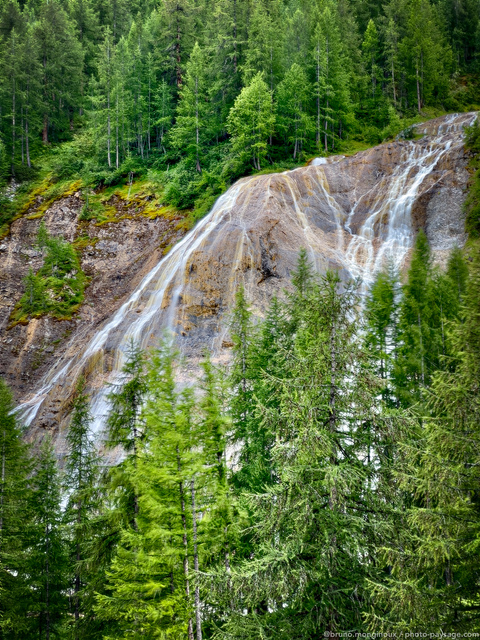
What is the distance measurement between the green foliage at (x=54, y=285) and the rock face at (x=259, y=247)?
128cm

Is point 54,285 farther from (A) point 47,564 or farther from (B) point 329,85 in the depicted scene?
(B) point 329,85

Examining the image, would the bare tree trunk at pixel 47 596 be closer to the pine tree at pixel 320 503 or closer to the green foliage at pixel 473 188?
the pine tree at pixel 320 503

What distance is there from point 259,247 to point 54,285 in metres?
16.7

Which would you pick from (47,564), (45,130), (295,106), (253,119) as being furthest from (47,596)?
(45,130)

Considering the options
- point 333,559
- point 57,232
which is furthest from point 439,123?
point 333,559

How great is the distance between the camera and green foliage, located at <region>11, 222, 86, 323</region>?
110 feet

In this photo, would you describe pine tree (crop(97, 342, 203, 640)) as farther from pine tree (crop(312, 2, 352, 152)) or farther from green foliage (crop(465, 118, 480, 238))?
pine tree (crop(312, 2, 352, 152))

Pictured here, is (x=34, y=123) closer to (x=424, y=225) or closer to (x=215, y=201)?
(x=215, y=201)

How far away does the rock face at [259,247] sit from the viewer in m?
27.5

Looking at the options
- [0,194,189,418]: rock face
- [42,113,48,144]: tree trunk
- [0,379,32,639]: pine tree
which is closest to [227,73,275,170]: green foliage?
[0,194,189,418]: rock face

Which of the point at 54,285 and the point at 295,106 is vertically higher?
the point at 295,106

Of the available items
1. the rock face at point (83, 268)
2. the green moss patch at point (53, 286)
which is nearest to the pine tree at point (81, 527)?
the rock face at point (83, 268)

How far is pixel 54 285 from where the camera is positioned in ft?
114

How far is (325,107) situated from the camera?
4412cm
